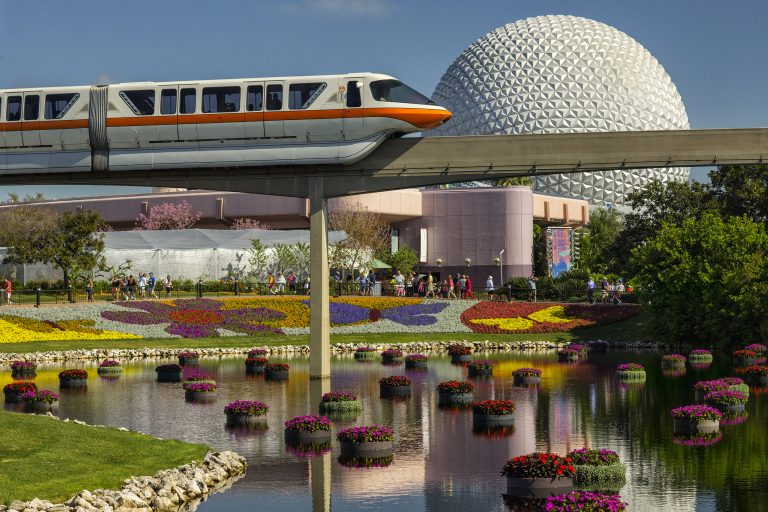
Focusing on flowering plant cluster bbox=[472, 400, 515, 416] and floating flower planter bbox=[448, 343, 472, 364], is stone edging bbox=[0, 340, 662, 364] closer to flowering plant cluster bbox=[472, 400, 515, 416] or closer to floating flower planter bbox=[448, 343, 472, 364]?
floating flower planter bbox=[448, 343, 472, 364]

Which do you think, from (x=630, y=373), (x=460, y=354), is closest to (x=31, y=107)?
(x=460, y=354)

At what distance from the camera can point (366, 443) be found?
90.5 feet

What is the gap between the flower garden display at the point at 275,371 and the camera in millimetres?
45906

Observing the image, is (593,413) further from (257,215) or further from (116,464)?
(257,215)

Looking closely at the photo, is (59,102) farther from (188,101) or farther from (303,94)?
(303,94)

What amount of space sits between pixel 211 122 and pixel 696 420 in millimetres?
19736

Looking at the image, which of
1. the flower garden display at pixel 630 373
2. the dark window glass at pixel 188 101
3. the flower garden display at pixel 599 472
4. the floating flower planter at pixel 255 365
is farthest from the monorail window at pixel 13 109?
the flower garden display at pixel 599 472

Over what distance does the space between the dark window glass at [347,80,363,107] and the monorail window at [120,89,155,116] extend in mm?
7119

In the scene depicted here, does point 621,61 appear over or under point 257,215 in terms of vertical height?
over

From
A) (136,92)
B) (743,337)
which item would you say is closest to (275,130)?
(136,92)

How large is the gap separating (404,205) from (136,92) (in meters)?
60.8

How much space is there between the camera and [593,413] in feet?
115

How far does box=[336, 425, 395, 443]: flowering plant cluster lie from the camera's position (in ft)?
90.6

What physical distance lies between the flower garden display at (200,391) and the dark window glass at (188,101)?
381 inches
